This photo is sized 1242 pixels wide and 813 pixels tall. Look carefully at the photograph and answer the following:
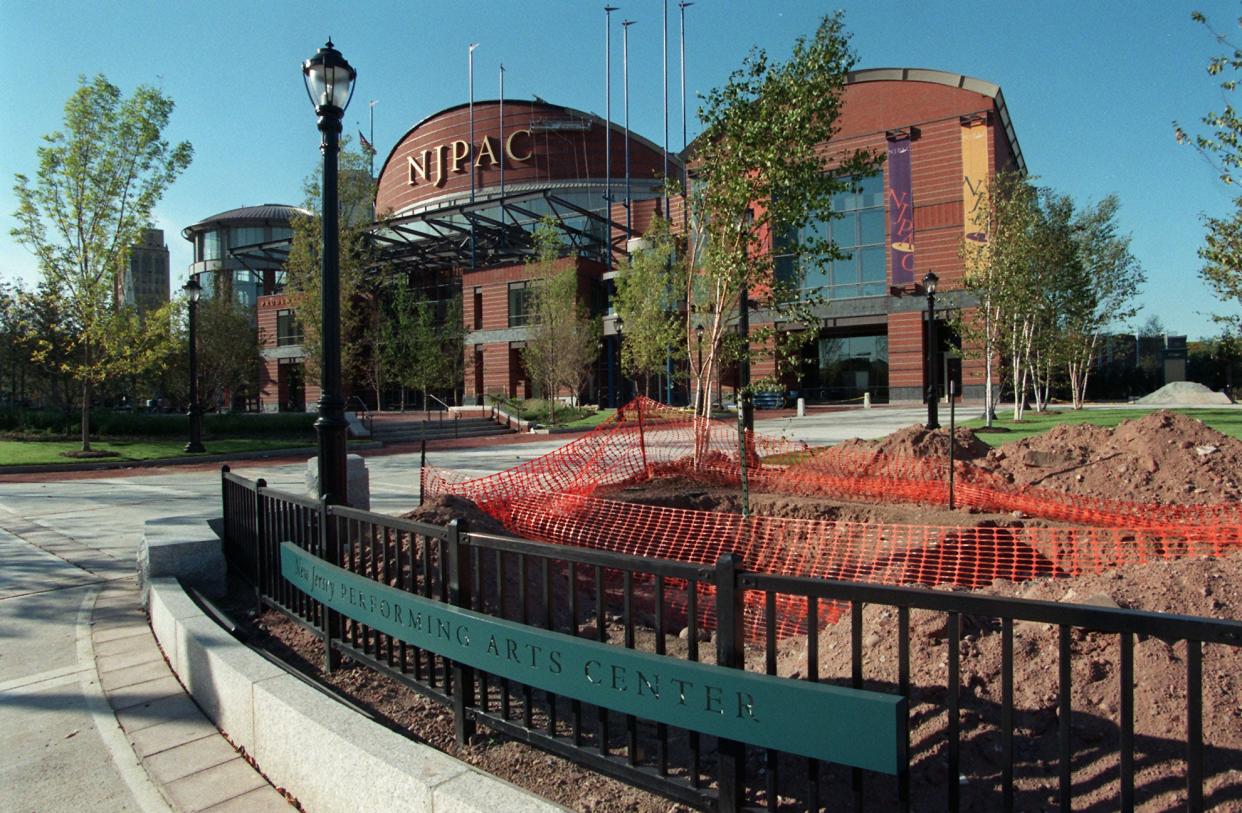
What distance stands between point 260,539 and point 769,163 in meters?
7.88

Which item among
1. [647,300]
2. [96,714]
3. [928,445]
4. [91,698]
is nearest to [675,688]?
[96,714]

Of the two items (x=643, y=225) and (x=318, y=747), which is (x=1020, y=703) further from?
(x=643, y=225)

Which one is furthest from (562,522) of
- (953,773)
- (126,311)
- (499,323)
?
(499,323)

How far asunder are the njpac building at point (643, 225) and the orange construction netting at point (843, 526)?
20199 millimetres

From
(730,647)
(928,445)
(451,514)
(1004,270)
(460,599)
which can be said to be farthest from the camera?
(1004,270)

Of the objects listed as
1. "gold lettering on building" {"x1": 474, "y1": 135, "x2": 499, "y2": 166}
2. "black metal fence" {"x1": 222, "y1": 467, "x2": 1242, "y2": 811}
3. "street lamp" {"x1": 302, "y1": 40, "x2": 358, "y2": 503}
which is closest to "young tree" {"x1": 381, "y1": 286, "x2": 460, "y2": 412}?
"gold lettering on building" {"x1": 474, "y1": 135, "x2": 499, "y2": 166}

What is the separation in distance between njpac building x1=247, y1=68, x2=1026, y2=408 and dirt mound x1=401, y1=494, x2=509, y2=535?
25737mm

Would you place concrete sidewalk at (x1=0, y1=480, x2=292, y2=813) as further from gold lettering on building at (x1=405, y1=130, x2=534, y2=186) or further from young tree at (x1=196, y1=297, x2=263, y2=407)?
gold lettering on building at (x1=405, y1=130, x2=534, y2=186)

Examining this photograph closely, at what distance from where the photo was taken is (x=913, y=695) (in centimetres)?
306

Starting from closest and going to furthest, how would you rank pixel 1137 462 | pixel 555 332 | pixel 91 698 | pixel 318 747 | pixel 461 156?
pixel 318 747
pixel 91 698
pixel 1137 462
pixel 555 332
pixel 461 156

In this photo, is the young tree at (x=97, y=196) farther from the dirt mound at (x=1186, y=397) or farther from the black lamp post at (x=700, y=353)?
the dirt mound at (x=1186, y=397)

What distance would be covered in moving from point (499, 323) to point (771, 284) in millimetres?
40157

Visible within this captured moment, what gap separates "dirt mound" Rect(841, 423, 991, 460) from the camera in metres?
11.8

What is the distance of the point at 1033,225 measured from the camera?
2366 cm
